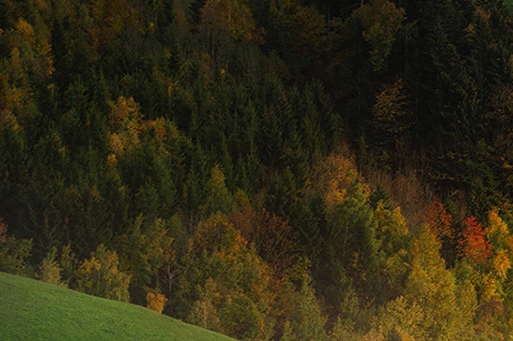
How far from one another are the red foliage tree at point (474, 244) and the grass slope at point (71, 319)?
3340cm

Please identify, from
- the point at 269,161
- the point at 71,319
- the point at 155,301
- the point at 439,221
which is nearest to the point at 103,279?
the point at 155,301

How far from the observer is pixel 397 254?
47.4 metres

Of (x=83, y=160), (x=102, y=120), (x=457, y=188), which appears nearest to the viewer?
(x=83, y=160)

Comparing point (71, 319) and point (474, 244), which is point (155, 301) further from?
point (474, 244)

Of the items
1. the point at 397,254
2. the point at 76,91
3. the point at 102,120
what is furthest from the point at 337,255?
the point at 76,91

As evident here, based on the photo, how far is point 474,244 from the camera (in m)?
53.1

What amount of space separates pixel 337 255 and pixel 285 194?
20.3ft

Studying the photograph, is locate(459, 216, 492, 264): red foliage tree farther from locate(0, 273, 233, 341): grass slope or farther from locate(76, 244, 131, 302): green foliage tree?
locate(0, 273, 233, 341): grass slope

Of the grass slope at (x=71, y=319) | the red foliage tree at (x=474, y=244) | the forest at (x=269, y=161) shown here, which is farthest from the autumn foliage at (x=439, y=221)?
the grass slope at (x=71, y=319)

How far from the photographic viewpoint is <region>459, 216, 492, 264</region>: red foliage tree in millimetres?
52438

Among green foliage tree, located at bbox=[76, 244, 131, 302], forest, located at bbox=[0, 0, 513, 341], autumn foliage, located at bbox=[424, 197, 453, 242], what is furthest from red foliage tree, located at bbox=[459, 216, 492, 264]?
green foliage tree, located at bbox=[76, 244, 131, 302]

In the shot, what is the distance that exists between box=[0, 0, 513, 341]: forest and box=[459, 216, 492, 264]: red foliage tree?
14 centimetres

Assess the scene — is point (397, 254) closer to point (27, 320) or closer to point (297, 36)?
point (27, 320)

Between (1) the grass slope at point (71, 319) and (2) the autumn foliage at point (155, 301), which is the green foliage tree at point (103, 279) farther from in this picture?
(1) the grass slope at point (71, 319)
